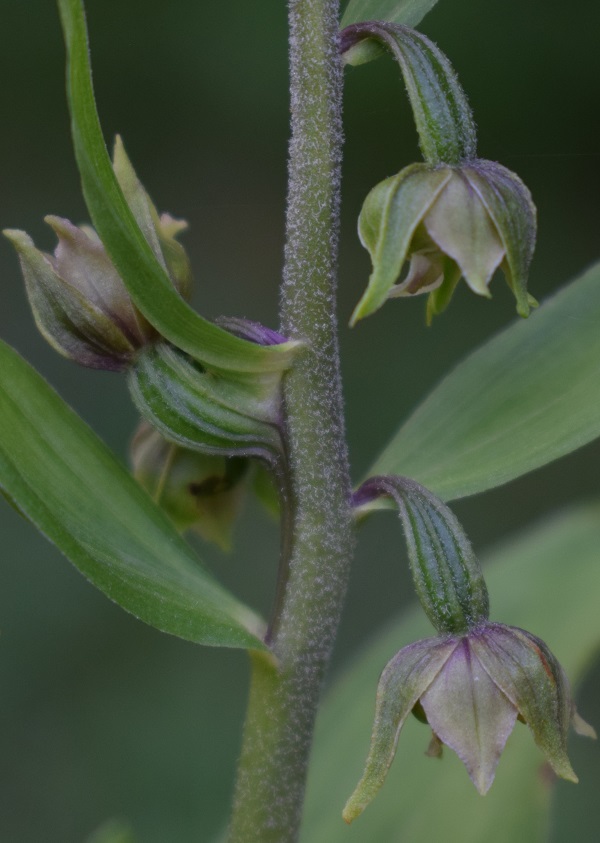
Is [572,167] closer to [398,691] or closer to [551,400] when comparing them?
[551,400]

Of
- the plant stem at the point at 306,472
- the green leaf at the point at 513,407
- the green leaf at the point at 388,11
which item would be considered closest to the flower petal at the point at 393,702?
the plant stem at the point at 306,472

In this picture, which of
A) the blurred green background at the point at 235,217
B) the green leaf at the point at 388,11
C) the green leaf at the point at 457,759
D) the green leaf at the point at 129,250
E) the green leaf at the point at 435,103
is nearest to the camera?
the green leaf at the point at 129,250

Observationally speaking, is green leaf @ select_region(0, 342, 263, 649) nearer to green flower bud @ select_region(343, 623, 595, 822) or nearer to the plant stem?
the plant stem

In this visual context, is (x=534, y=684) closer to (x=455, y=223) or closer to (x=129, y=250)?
(x=455, y=223)

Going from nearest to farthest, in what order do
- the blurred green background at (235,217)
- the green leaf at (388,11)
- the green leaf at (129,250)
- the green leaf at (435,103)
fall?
the green leaf at (129,250) < the green leaf at (435,103) < the green leaf at (388,11) < the blurred green background at (235,217)

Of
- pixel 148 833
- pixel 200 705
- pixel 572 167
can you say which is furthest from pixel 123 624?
pixel 572 167

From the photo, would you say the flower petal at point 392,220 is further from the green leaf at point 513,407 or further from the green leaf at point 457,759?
the green leaf at point 457,759

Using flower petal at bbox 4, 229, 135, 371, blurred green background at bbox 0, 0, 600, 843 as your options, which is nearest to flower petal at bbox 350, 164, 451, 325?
flower petal at bbox 4, 229, 135, 371
